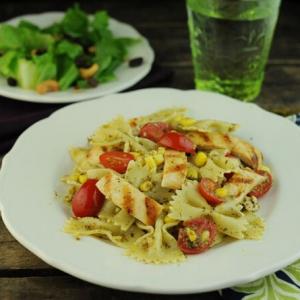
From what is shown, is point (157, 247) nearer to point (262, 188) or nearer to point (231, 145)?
point (262, 188)

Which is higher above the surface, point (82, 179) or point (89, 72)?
point (82, 179)

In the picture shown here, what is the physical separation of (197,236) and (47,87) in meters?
1.92

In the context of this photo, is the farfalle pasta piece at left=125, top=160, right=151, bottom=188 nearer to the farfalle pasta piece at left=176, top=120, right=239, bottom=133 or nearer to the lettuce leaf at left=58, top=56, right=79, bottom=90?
the farfalle pasta piece at left=176, top=120, right=239, bottom=133

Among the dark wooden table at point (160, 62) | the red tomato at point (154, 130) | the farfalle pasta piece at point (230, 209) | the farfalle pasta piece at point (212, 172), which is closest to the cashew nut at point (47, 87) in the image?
the dark wooden table at point (160, 62)

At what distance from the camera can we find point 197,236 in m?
2.69

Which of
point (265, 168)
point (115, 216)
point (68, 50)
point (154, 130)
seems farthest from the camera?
point (68, 50)

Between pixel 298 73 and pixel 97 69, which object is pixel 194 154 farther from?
pixel 298 73

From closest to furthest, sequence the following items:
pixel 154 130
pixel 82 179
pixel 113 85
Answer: pixel 82 179 < pixel 154 130 < pixel 113 85

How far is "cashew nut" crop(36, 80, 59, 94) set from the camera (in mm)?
4180

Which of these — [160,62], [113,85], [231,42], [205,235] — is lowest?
[160,62]

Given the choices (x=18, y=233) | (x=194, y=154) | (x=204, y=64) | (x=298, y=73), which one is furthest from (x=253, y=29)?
(x=18, y=233)

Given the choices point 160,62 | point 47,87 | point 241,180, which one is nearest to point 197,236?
point 241,180

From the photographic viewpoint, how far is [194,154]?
3.23m

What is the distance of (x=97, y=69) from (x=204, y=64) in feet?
→ 2.37
